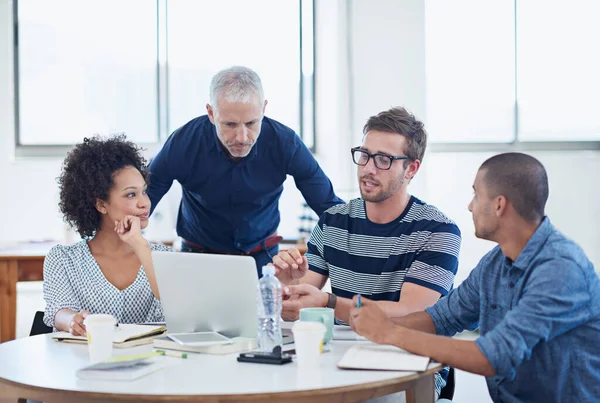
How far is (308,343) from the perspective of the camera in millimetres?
1663

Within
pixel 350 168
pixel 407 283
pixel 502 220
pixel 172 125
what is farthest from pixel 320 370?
pixel 172 125

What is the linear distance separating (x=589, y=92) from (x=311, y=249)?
12.7ft

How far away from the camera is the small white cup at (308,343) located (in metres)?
1.66

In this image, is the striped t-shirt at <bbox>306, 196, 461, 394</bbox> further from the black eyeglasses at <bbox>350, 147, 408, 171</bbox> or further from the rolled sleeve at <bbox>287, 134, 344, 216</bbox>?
the rolled sleeve at <bbox>287, 134, 344, 216</bbox>

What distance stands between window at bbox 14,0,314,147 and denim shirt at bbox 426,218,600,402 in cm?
423

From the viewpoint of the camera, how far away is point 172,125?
19.1ft

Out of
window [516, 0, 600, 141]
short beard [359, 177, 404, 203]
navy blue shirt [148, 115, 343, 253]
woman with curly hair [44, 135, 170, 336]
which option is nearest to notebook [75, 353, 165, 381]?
woman with curly hair [44, 135, 170, 336]

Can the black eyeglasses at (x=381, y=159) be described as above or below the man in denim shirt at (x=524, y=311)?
above

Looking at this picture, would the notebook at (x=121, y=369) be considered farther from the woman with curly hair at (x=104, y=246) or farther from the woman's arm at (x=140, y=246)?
the woman's arm at (x=140, y=246)

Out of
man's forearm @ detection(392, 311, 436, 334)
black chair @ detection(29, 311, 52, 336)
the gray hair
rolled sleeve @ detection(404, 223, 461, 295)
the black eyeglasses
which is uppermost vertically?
the gray hair

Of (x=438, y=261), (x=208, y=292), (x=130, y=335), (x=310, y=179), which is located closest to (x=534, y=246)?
(x=438, y=261)

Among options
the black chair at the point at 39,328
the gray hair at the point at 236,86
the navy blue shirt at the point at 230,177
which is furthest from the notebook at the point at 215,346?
the navy blue shirt at the point at 230,177

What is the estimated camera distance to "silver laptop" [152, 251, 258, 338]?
1820 mm

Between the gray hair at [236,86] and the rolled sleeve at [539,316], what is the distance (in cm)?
143
